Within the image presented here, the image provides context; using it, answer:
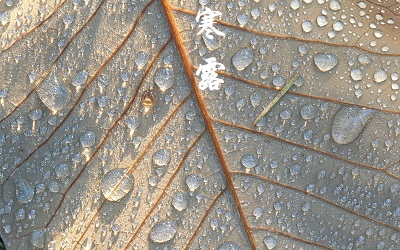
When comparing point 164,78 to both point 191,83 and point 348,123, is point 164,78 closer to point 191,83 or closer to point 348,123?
point 191,83

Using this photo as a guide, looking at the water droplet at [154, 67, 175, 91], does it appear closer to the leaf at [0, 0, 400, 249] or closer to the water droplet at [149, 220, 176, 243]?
the leaf at [0, 0, 400, 249]

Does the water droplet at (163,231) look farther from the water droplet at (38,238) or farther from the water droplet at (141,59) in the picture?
the water droplet at (141,59)

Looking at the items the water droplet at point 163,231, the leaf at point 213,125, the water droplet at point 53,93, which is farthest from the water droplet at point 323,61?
the water droplet at point 53,93

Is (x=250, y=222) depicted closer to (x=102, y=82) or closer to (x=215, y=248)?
(x=215, y=248)

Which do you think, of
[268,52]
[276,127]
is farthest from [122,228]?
[268,52]

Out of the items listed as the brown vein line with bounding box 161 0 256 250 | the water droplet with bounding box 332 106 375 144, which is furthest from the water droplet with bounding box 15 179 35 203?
the water droplet with bounding box 332 106 375 144

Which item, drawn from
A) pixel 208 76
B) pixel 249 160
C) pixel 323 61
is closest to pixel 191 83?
pixel 208 76
